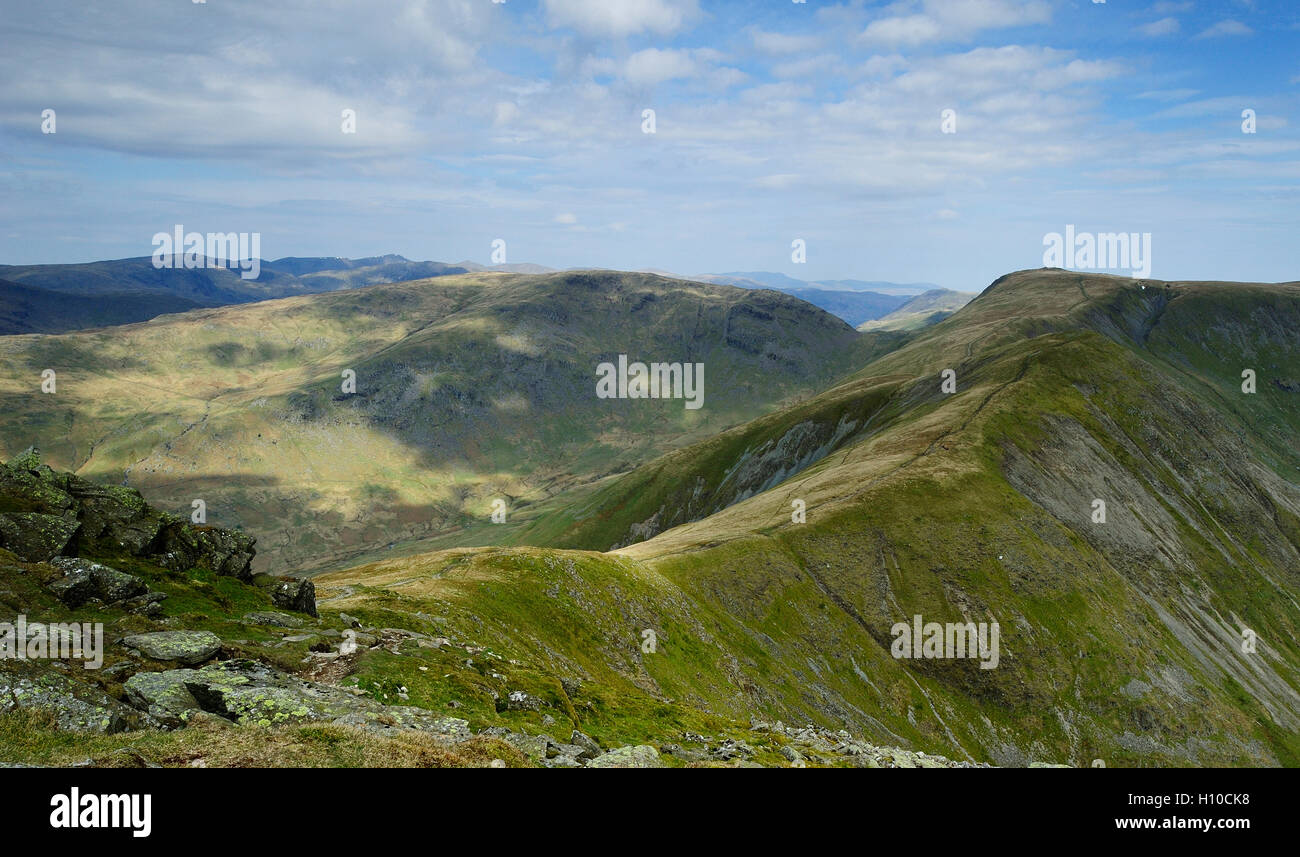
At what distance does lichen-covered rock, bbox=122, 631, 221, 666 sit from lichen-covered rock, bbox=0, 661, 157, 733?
15.9 ft

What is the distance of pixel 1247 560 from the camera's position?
127 meters

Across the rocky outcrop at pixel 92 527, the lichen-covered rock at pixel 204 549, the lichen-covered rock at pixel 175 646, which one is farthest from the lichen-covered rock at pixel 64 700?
the lichen-covered rock at pixel 204 549

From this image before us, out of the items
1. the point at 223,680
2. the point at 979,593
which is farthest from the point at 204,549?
the point at 979,593

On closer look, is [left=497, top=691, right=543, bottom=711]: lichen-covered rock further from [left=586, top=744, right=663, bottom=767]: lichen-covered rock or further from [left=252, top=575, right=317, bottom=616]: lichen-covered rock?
[left=252, top=575, right=317, bottom=616]: lichen-covered rock

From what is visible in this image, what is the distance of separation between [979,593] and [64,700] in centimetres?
10427

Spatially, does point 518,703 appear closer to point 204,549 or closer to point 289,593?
point 289,593

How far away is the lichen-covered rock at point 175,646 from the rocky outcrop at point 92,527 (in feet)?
25.3

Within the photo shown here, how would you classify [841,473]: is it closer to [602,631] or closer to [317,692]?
[602,631]

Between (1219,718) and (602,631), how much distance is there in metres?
84.9

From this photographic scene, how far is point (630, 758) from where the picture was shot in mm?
24969

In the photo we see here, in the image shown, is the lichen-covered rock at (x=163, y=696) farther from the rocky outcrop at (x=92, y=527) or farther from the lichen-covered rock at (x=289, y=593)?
the lichen-covered rock at (x=289, y=593)

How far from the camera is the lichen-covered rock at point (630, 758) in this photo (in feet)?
78.6

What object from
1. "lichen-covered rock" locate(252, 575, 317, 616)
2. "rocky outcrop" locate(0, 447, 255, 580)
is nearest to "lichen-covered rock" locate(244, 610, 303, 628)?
"lichen-covered rock" locate(252, 575, 317, 616)

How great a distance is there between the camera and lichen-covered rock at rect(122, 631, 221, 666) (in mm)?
24188
